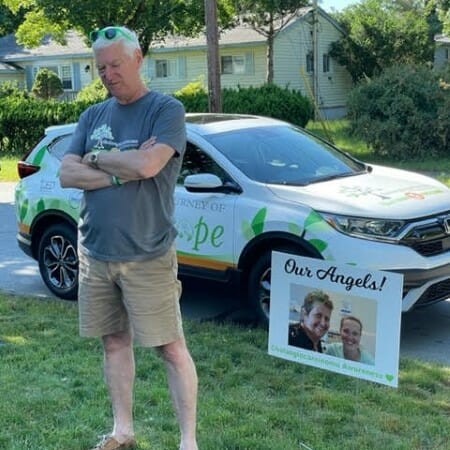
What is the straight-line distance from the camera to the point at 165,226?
3523 millimetres

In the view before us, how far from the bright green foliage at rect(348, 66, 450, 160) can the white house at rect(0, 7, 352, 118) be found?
17771mm

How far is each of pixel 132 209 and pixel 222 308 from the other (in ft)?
11.9

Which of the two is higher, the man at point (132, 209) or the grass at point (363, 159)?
the man at point (132, 209)

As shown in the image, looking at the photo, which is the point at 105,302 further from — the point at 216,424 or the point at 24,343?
the point at 24,343

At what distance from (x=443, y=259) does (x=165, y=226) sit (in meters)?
2.81

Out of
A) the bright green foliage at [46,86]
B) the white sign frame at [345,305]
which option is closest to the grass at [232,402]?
the white sign frame at [345,305]

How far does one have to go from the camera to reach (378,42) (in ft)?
131

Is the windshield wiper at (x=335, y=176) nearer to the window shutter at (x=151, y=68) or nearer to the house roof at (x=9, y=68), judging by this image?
the window shutter at (x=151, y=68)

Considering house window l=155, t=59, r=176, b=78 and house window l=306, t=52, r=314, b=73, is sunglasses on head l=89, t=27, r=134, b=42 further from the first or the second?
house window l=306, t=52, r=314, b=73

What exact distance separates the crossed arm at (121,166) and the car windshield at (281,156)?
9.07 feet

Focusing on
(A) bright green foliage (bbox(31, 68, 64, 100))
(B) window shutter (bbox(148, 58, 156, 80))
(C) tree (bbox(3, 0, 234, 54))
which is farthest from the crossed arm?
(B) window shutter (bbox(148, 58, 156, 80))

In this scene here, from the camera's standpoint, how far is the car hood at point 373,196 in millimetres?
5638

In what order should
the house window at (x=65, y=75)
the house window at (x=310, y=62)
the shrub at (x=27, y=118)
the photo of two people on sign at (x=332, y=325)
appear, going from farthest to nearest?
the house window at (x=65, y=75) → the house window at (x=310, y=62) → the shrub at (x=27, y=118) → the photo of two people on sign at (x=332, y=325)

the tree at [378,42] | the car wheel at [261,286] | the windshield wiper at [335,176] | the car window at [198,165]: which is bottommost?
the car wheel at [261,286]
